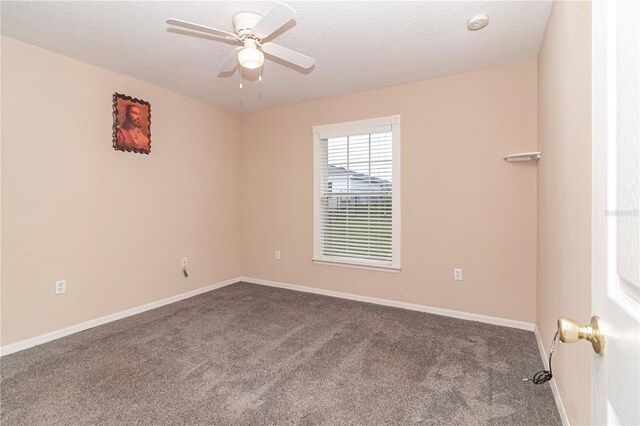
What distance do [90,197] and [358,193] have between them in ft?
9.53

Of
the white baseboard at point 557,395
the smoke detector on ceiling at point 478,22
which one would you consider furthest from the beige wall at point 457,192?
the smoke detector on ceiling at point 478,22

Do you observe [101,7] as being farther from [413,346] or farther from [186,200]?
[413,346]

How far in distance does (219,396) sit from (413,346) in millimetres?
1586

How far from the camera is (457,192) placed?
3.35 m

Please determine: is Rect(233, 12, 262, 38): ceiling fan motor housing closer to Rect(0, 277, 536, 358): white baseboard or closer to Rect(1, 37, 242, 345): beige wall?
Rect(1, 37, 242, 345): beige wall

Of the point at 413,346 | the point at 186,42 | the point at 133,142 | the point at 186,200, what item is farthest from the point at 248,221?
the point at 413,346

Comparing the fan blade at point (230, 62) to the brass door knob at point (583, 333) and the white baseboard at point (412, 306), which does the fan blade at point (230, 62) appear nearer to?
the brass door knob at point (583, 333)

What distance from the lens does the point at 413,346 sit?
2.66 meters

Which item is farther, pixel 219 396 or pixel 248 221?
pixel 248 221

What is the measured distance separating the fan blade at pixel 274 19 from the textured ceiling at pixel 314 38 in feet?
0.97

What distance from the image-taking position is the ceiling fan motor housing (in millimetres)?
2158

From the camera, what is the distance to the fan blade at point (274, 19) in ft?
5.74

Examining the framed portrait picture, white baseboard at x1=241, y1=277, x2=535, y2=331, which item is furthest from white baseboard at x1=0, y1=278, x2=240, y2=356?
the framed portrait picture

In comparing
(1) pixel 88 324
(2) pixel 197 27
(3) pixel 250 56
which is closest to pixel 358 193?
(3) pixel 250 56
